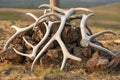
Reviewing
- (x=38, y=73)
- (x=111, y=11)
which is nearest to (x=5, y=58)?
(x=38, y=73)

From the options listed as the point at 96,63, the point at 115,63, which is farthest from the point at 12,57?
the point at 115,63

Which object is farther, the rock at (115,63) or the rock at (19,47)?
the rock at (19,47)

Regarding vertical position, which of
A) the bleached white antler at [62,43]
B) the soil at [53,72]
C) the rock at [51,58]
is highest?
the bleached white antler at [62,43]

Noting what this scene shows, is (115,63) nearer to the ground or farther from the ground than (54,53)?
nearer to the ground

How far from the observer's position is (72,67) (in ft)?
38.4

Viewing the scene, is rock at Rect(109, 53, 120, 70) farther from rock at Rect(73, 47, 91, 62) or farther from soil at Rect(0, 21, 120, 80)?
rock at Rect(73, 47, 91, 62)

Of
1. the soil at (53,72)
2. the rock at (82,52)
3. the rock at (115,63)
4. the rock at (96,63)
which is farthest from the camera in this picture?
the rock at (82,52)

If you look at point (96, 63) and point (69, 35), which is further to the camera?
point (69, 35)

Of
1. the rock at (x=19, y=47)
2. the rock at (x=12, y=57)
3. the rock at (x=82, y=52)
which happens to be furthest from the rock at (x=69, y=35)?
the rock at (x=12, y=57)

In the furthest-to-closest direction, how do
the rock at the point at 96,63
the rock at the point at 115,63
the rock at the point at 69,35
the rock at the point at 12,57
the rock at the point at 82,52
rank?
the rock at the point at 12,57, the rock at the point at 69,35, the rock at the point at 82,52, the rock at the point at 115,63, the rock at the point at 96,63

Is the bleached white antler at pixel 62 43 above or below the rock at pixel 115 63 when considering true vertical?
above

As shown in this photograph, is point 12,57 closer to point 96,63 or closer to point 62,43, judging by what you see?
point 62,43

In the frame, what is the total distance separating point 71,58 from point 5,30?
39.8ft

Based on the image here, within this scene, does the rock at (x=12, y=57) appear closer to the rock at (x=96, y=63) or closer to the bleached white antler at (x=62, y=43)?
the bleached white antler at (x=62, y=43)
